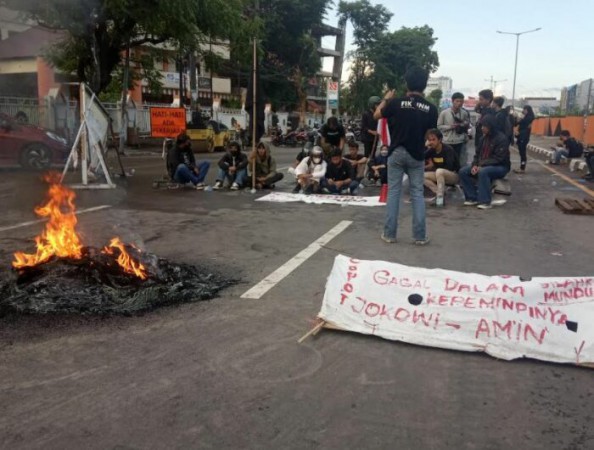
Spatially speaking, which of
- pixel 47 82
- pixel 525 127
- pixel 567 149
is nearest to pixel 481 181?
pixel 525 127

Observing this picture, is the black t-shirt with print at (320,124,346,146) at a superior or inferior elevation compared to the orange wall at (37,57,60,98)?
inferior

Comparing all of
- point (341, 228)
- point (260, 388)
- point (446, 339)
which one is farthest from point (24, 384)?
point (341, 228)

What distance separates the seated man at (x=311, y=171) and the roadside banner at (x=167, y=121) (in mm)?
12670

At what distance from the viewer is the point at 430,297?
379 centimetres

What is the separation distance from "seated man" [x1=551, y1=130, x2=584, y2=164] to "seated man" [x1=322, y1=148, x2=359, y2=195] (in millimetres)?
9961

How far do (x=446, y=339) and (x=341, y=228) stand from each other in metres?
4.14

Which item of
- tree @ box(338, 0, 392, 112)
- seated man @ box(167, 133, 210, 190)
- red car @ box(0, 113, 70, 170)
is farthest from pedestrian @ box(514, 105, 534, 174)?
tree @ box(338, 0, 392, 112)

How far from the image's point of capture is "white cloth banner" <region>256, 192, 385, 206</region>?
9891 mm

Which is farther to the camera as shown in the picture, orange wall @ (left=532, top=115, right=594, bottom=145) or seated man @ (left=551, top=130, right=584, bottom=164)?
orange wall @ (left=532, top=115, right=594, bottom=145)

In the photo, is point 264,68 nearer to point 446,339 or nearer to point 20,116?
point 20,116

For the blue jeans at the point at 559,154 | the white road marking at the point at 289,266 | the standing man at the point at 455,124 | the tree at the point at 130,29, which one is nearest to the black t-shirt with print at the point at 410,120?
the white road marking at the point at 289,266

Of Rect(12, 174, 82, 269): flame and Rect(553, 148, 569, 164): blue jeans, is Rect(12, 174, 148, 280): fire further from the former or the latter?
Rect(553, 148, 569, 164): blue jeans

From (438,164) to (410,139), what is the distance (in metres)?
3.94

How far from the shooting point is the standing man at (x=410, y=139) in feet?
21.0
